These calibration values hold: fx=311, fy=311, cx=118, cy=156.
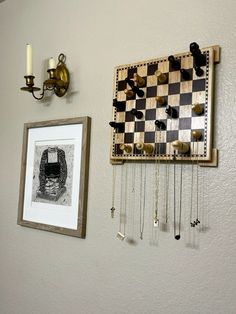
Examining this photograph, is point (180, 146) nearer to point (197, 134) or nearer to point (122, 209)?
point (197, 134)

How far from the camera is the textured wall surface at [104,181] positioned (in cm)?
107

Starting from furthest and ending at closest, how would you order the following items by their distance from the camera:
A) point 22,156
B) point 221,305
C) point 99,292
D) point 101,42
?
point 22,156 → point 101,42 → point 99,292 → point 221,305

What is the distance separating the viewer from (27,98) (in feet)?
5.85

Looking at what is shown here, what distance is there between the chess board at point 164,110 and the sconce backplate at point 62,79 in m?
0.32

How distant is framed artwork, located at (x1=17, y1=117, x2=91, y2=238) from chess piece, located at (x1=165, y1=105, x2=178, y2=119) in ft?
1.47

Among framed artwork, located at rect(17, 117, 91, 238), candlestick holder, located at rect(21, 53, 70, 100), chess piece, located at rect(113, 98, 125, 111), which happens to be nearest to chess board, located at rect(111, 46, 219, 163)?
chess piece, located at rect(113, 98, 125, 111)

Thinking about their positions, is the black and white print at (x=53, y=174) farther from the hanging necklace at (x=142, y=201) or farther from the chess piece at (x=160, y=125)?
the chess piece at (x=160, y=125)

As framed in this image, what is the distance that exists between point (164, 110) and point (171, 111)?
54 mm

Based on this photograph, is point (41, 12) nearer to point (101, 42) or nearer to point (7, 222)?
point (101, 42)

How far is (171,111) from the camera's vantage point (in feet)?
3.76

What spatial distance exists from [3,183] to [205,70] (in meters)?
1.34

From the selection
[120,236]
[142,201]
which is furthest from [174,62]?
[120,236]

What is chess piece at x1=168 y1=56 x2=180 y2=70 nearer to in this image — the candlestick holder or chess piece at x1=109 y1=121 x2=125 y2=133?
chess piece at x1=109 y1=121 x2=125 y2=133

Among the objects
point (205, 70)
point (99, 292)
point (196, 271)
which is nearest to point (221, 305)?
point (196, 271)
